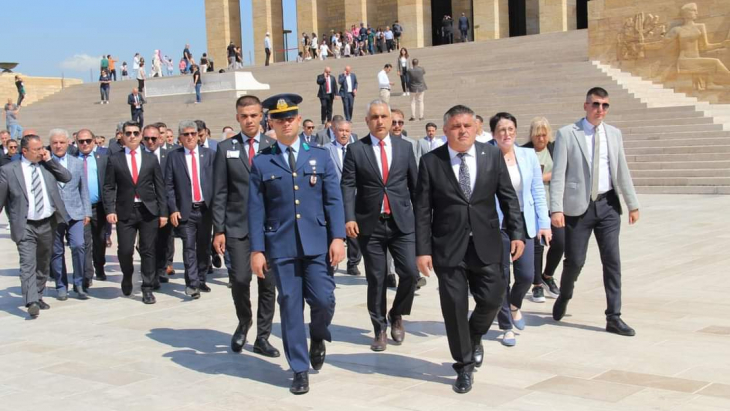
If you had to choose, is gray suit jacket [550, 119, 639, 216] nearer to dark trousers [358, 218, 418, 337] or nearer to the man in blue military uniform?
dark trousers [358, 218, 418, 337]

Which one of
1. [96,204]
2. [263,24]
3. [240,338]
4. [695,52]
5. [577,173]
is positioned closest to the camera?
[240,338]

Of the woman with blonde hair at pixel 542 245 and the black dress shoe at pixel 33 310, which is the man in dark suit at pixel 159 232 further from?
the woman with blonde hair at pixel 542 245

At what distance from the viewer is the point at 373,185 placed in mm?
6820

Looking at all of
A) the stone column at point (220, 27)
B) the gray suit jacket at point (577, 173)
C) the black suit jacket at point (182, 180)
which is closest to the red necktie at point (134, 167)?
the black suit jacket at point (182, 180)

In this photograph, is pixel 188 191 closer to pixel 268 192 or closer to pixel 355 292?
pixel 355 292

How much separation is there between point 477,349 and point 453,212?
942 mm

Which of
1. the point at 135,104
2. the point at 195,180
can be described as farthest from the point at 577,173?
the point at 135,104

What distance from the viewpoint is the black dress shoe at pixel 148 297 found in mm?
8945

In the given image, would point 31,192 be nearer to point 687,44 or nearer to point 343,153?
point 343,153

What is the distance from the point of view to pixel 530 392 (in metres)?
5.27

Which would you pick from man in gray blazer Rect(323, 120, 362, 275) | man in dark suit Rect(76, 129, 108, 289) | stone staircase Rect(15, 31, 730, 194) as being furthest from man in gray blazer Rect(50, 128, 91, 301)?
stone staircase Rect(15, 31, 730, 194)

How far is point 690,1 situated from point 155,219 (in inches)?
695

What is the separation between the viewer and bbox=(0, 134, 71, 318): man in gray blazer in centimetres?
854

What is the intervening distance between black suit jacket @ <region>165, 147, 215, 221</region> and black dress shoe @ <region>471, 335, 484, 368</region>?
4313mm
